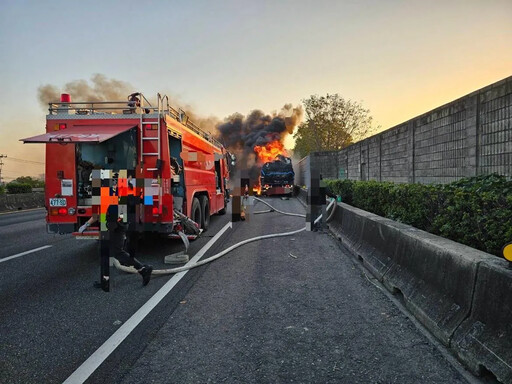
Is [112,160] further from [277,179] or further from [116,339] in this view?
[277,179]

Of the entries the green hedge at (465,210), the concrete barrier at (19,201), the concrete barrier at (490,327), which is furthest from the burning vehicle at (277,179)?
the concrete barrier at (490,327)

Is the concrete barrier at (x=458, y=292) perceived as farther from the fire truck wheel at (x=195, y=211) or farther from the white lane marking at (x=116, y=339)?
the fire truck wheel at (x=195, y=211)

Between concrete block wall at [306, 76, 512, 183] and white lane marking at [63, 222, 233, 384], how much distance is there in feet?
18.2

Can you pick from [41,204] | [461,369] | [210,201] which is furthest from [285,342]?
[41,204]

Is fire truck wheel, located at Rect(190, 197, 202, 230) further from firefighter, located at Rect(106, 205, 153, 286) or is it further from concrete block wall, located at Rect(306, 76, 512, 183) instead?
concrete block wall, located at Rect(306, 76, 512, 183)

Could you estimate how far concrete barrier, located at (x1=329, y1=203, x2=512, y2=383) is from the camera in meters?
2.82

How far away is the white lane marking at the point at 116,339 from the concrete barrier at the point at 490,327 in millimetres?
2998

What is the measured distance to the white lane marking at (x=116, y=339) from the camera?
3.06 m

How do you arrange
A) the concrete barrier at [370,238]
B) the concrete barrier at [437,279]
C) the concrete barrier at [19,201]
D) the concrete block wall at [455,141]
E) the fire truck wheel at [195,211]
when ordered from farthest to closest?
the concrete barrier at [19,201]
the fire truck wheel at [195,211]
the concrete block wall at [455,141]
the concrete barrier at [370,238]
the concrete barrier at [437,279]

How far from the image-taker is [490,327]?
9.62 feet

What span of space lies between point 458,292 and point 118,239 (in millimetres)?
4303

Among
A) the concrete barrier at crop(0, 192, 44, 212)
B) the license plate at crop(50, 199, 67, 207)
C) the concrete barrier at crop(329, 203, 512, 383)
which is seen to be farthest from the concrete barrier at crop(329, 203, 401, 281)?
the concrete barrier at crop(0, 192, 44, 212)

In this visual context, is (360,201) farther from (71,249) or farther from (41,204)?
(41,204)

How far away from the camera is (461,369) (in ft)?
9.98
